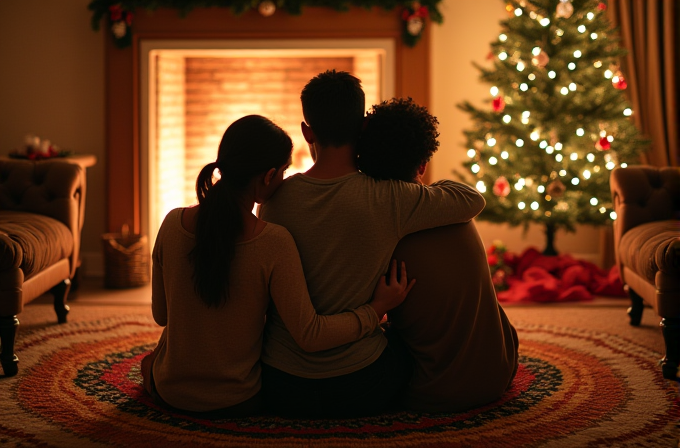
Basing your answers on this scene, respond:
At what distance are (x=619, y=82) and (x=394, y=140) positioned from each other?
2736 millimetres

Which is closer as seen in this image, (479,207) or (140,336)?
(479,207)

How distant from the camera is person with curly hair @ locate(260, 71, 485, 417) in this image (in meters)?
2.03

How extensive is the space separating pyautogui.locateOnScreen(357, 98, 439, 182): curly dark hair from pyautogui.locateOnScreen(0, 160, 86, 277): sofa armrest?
1873 mm

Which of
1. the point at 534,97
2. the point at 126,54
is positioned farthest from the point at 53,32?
the point at 534,97

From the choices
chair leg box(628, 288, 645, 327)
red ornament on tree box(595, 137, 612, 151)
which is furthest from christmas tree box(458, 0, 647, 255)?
chair leg box(628, 288, 645, 327)

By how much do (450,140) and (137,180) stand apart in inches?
→ 79.5

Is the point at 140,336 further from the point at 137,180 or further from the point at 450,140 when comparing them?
the point at 450,140

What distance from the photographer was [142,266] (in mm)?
4594

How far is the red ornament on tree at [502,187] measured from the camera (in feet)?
14.2

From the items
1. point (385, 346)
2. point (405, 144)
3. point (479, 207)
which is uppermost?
point (405, 144)

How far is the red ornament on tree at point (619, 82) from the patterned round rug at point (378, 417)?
1928 mm

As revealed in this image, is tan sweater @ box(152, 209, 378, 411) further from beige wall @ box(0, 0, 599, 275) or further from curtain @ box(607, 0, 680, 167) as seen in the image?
curtain @ box(607, 0, 680, 167)

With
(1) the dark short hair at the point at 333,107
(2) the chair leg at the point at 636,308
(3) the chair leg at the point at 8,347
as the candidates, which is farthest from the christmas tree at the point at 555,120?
(3) the chair leg at the point at 8,347

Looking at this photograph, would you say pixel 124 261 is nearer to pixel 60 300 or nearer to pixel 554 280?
pixel 60 300
